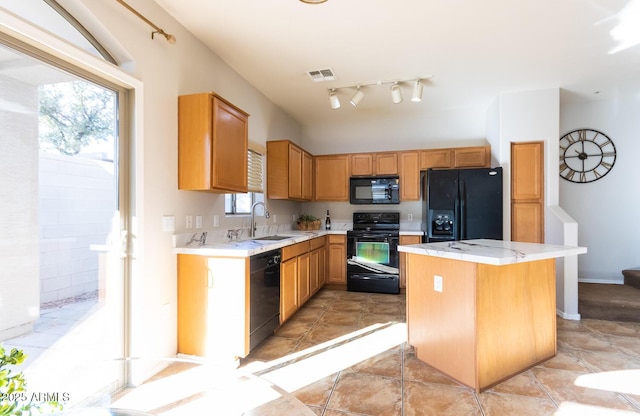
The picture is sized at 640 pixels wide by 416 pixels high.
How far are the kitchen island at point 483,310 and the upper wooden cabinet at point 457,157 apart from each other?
2421 mm

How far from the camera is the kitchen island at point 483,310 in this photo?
6.54 ft

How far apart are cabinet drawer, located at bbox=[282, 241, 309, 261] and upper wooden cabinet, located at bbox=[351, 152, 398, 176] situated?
181 centimetres

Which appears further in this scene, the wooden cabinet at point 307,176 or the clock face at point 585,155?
the wooden cabinet at point 307,176

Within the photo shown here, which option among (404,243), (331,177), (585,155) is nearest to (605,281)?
(585,155)

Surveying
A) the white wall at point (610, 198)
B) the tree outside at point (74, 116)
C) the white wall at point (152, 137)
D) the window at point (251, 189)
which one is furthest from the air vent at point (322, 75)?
the white wall at point (610, 198)

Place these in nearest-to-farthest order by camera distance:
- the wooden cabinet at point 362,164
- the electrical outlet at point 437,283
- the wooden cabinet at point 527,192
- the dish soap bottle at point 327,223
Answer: the electrical outlet at point 437,283, the wooden cabinet at point 527,192, the wooden cabinet at point 362,164, the dish soap bottle at point 327,223

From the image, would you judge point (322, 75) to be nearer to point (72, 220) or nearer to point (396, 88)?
point (396, 88)

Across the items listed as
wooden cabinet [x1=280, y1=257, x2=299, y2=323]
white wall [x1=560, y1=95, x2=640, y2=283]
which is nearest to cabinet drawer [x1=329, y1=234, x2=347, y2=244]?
wooden cabinet [x1=280, y1=257, x2=299, y2=323]

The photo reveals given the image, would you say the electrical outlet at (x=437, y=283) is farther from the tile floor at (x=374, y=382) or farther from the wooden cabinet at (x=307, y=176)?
the wooden cabinet at (x=307, y=176)

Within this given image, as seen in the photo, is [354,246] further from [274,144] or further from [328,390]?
[328,390]

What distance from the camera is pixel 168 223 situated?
232 cm

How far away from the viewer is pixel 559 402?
186 centimetres

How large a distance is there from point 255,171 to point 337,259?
1885mm

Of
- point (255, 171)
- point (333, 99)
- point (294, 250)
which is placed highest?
point (333, 99)
